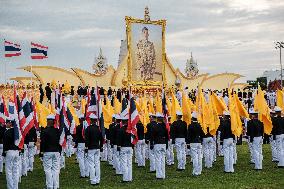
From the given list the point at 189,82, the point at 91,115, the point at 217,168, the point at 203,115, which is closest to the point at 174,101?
the point at 203,115

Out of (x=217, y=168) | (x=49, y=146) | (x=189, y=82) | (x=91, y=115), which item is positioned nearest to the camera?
(x=49, y=146)

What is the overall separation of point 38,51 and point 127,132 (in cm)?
2158

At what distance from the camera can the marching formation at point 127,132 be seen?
44.5 ft

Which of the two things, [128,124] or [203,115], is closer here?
[128,124]

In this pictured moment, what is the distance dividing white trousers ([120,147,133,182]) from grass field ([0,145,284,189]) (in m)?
0.30

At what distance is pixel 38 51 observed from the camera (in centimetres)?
3484

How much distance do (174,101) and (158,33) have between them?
105ft

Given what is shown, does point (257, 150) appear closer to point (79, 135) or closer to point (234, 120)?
point (234, 120)

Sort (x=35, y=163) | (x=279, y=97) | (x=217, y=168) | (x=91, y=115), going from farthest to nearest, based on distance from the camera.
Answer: (x=35, y=163) < (x=279, y=97) < (x=217, y=168) < (x=91, y=115)

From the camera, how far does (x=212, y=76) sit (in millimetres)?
56062

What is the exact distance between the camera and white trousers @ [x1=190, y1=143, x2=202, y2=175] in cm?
1620

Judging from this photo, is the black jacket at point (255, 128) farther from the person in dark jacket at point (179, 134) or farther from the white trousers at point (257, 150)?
the person in dark jacket at point (179, 134)

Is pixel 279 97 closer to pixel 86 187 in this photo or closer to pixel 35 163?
pixel 86 187

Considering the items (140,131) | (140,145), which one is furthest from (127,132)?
(140,145)
